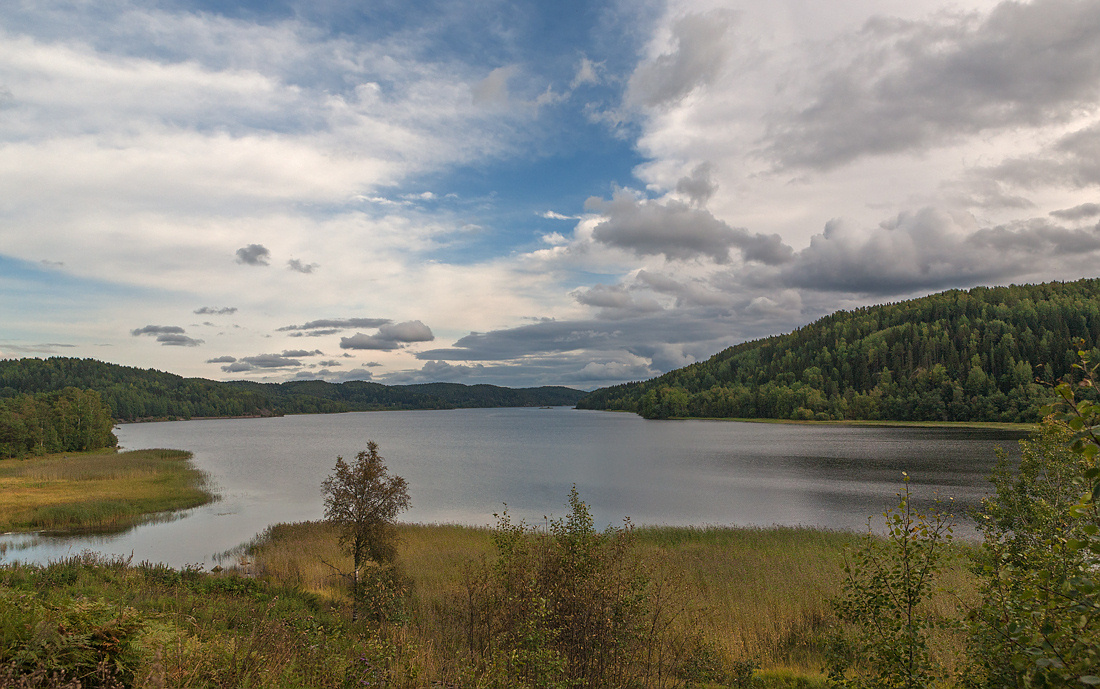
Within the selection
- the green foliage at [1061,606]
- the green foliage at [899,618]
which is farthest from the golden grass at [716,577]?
the green foliage at [1061,606]

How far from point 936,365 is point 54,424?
18245 centimetres

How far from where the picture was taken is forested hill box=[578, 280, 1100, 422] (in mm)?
130500

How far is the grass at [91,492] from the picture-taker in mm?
33094

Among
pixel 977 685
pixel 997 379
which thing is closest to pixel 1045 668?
pixel 977 685

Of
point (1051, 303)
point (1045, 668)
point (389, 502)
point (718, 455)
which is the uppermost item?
point (1051, 303)

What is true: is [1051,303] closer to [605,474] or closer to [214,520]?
[605,474]

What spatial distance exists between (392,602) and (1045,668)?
12.5 m

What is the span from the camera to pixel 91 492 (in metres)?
40.4

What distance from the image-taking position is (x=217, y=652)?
667 cm

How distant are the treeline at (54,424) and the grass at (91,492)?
337cm

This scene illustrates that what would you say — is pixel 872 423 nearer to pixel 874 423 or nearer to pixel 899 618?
pixel 874 423

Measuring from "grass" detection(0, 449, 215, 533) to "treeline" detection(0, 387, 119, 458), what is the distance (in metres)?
3.37

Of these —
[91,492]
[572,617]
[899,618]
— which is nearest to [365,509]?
[572,617]

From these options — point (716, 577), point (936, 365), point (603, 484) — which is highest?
point (936, 365)
